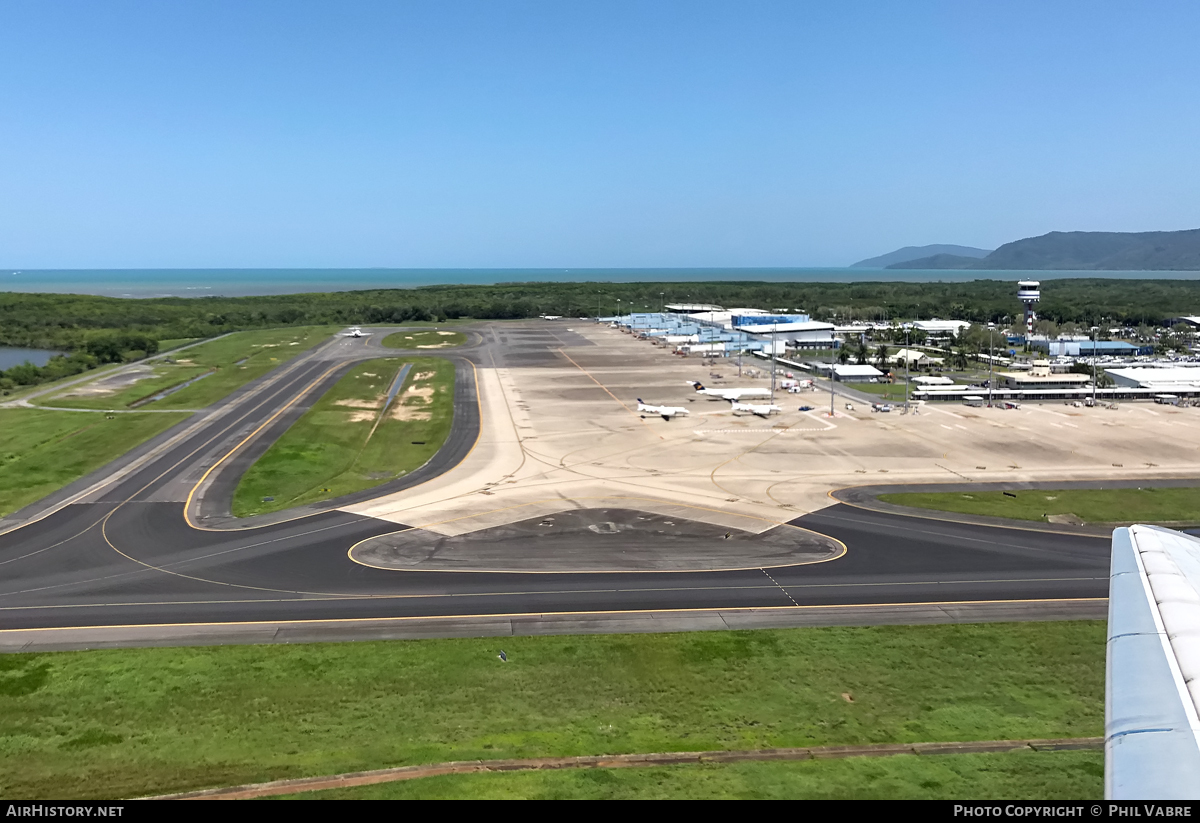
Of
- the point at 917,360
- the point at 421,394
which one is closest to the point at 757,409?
the point at 421,394

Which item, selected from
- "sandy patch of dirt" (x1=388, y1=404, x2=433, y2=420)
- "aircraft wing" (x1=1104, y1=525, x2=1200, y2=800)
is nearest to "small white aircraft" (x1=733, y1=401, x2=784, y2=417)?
"sandy patch of dirt" (x1=388, y1=404, x2=433, y2=420)

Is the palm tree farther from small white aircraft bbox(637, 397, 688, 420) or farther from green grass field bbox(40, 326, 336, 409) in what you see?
green grass field bbox(40, 326, 336, 409)

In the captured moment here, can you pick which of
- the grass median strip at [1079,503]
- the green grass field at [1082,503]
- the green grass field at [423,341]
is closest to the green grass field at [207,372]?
the green grass field at [423,341]

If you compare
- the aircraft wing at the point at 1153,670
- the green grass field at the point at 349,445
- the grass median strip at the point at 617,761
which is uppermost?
the aircraft wing at the point at 1153,670

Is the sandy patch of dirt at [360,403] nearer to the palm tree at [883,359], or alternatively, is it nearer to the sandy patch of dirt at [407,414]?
the sandy patch of dirt at [407,414]

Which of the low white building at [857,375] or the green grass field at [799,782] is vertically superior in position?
the low white building at [857,375]

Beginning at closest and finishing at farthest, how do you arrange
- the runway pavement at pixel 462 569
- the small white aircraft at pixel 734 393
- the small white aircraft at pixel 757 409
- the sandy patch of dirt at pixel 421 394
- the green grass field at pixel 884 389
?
the runway pavement at pixel 462 569 < the small white aircraft at pixel 757 409 < the small white aircraft at pixel 734 393 < the sandy patch of dirt at pixel 421 394 < the green grass field at pixel 884 389

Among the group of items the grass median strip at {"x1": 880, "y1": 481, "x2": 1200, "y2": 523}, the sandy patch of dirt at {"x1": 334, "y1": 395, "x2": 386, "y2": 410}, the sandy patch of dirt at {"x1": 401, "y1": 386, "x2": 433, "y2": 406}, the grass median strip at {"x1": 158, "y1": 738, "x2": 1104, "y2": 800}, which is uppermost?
the sandy patch of dirt at {"x1": 401, "y1": 386, "x2": 433, "y2": 406}

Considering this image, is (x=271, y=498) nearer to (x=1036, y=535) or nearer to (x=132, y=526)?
(x=132, y=526)
